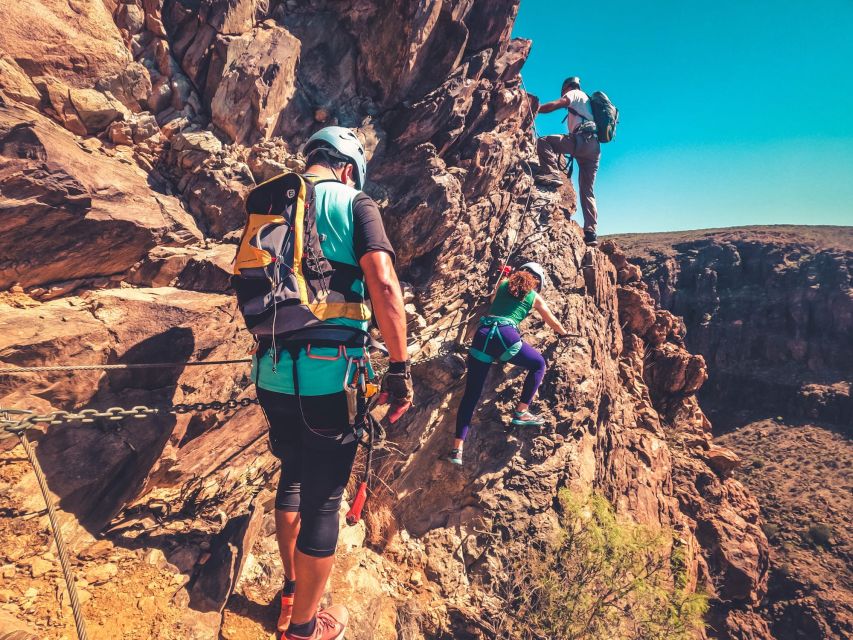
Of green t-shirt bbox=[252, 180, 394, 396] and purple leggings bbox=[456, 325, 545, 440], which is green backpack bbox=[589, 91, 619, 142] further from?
green t-shirt bbox=[252, 180, 394, 396]

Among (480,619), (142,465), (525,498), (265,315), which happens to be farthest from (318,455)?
(525,498)

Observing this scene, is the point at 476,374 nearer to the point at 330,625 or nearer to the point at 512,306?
the point at 512,306

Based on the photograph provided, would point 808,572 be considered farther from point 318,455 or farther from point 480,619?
point 318,455

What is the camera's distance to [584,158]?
9.70m

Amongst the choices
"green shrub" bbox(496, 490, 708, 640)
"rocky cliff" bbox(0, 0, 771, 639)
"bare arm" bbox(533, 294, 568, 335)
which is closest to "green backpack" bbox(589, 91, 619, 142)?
"rocky cliff" bbox(0, 0, 771, 639)

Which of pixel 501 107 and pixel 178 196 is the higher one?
pixel 501 107

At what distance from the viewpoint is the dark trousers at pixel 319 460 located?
2.50m

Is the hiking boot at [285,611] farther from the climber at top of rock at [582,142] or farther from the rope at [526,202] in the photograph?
the climber at top of rock at [582,142]

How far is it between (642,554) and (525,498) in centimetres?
229

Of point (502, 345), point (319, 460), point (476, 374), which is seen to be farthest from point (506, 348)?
point (319, 460)

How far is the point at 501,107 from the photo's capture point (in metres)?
9.63

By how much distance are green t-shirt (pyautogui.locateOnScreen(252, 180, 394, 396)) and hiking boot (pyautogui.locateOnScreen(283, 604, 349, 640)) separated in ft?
5.72

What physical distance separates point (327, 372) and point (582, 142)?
9.42 metres

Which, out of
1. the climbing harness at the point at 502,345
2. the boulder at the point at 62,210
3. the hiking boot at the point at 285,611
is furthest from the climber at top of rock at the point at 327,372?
the climbing harness at the point at 502,345
